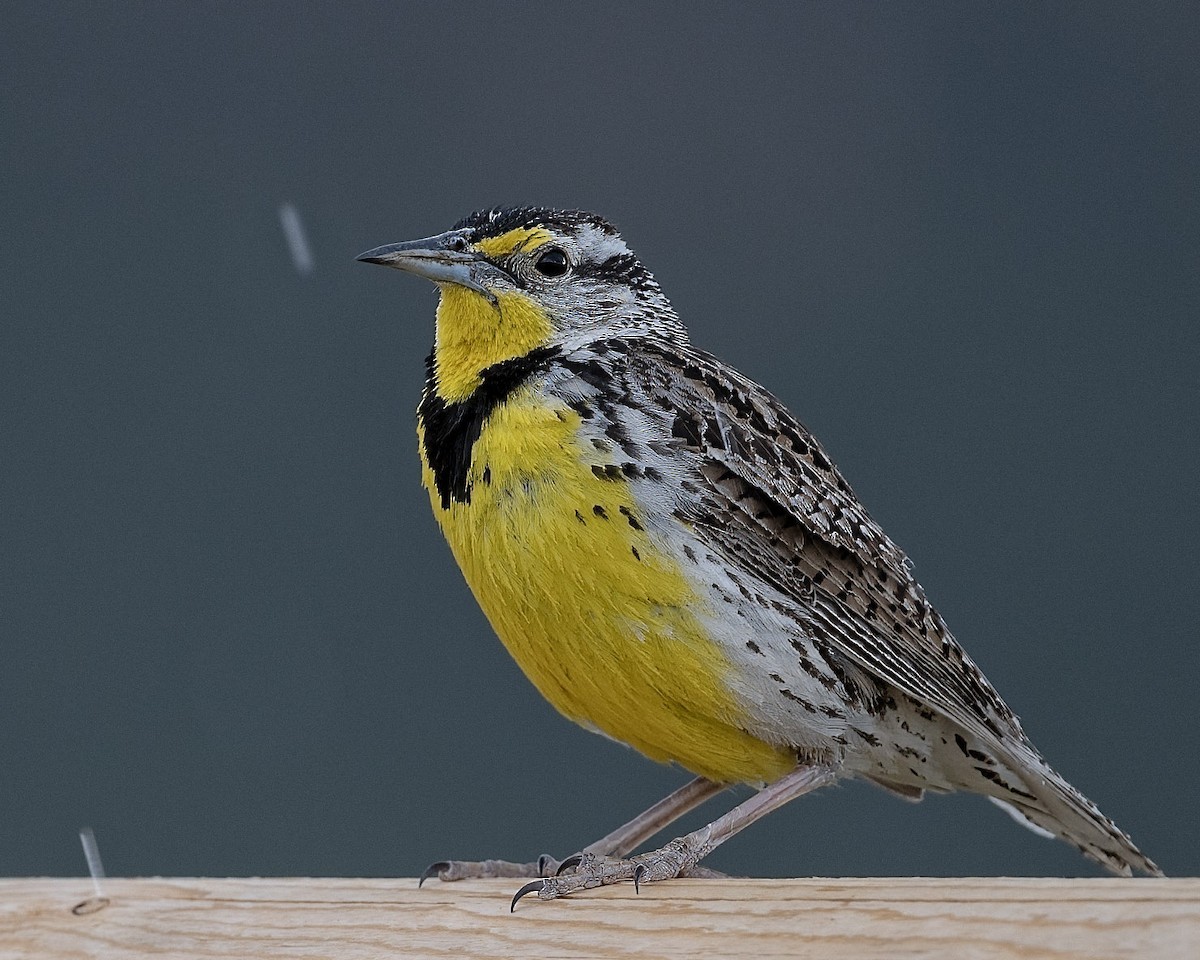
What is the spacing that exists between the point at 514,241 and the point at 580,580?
50 cm

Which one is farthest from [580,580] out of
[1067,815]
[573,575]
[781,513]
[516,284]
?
[1067,815]

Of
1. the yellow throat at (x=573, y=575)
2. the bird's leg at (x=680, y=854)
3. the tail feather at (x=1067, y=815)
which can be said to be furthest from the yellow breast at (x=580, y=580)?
the tail feather at (x=1067, y=815)

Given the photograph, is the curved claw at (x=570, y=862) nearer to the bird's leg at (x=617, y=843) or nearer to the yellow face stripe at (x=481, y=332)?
the bird's leg at (x=617, y=843)

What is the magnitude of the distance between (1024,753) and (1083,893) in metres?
0.72

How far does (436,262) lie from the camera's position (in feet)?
6.43

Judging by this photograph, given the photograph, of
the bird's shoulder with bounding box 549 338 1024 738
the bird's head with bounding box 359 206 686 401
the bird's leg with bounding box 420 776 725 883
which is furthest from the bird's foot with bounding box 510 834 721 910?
the bird's head with bounding box 359 206 686 401

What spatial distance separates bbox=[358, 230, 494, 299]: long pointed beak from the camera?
195 cm

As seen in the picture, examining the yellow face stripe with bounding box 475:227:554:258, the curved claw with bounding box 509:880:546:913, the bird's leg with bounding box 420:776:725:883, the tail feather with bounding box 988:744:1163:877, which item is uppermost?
the yellow face stripe with bounding box 475:227:554:258

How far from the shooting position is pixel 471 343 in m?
1.95

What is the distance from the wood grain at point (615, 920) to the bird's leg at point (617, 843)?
0.45 ft

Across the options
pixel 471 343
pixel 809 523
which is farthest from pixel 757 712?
pixel 471 343

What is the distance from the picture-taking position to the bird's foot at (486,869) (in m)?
1.88

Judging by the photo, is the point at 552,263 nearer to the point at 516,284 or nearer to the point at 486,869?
the point at 516,284

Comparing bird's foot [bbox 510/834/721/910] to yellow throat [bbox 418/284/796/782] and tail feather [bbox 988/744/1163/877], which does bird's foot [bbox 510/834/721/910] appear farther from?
tail feather [bbox 988/744/1163/877]
